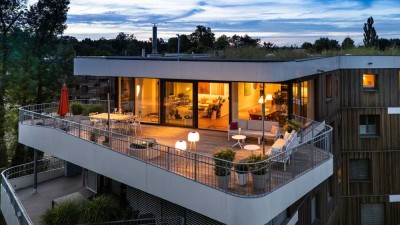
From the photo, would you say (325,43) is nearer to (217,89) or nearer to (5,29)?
(217,89)

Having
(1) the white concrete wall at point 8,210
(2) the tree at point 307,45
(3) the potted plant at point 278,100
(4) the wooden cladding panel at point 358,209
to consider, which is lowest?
(4) the wooden cladding panel at point 358,209

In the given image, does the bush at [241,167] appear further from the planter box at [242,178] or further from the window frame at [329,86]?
the window frame at [329,86]

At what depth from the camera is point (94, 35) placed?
6319 centimetres

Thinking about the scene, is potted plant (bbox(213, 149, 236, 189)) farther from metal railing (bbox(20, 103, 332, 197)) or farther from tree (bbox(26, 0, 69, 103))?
tree (bbox(26, 0, 69, 103))

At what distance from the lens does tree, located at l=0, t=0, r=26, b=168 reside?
3073 centimetres

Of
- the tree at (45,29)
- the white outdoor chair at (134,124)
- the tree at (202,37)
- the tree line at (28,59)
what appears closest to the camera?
the white outdoor chair at (134,124)

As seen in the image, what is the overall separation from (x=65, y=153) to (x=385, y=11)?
55.3 metres

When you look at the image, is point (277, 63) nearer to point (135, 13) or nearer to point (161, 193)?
point (161, 193)

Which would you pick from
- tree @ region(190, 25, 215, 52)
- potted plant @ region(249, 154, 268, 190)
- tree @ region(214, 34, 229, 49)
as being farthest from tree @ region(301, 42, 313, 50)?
potted plant @ region(249, 154, 268, 190)

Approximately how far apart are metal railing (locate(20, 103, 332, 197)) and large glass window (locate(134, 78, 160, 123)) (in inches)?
171

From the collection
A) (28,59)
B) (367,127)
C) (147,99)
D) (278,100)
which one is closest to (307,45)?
(367,127)

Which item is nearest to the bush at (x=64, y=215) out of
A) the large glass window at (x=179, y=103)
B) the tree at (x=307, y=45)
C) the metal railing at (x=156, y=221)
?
the metal railing at (x=156, y=221)

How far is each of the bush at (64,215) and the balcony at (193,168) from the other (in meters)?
1.53

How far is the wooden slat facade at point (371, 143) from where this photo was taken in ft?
75.5
